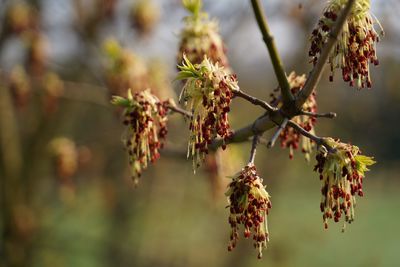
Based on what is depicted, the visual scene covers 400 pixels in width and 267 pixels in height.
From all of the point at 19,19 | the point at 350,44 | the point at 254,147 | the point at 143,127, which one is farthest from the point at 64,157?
the point at 350,44

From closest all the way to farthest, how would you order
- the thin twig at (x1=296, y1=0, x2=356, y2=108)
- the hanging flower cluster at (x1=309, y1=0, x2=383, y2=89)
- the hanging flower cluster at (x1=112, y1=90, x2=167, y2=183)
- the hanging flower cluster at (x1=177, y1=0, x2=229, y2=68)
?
the thin twig at (x1=296, y1=0, x2=356, y2=108), the hanging flower cluster at (x1=309, y1=0, x2=383, y2=89), the hanging flower cluster at (x1=112, y1=90, x2=167, y2=183), the hanging flower cluster at (x1=177, y1=0, x2=229, y2=68)

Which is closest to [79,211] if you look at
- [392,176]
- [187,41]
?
[392,176]

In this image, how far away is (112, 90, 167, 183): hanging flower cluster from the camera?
259 centimetres

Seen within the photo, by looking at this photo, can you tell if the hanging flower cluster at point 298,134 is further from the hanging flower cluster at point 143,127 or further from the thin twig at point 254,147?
the hanging flower cluster at point 143,127

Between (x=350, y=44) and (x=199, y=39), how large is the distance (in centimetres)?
123

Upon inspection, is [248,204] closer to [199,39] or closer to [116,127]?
[199,39]

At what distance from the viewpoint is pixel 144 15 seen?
6043 millimetres

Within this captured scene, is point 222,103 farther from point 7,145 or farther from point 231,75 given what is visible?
point 7,145

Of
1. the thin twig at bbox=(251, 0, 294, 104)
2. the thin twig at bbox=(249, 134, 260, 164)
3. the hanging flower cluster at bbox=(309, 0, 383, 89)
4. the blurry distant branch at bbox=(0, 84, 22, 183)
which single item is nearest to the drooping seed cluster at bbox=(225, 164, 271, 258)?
the thin twig at bbox=(249, 134, 260, 164)

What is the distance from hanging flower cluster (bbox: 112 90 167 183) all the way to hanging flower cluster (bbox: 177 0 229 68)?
2.17 ft

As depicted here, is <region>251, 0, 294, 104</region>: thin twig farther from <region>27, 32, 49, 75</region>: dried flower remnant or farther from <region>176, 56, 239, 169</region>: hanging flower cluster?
<region>27, 32, 49, 75</region>: dried flower remnant

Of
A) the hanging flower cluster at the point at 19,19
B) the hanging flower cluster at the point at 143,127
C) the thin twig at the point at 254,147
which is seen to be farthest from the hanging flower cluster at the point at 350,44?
the hanging flower cluster at the point at 19,19

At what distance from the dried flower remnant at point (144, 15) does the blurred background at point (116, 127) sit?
1 centimetres

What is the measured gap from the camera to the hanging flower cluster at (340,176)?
6.93 feet
